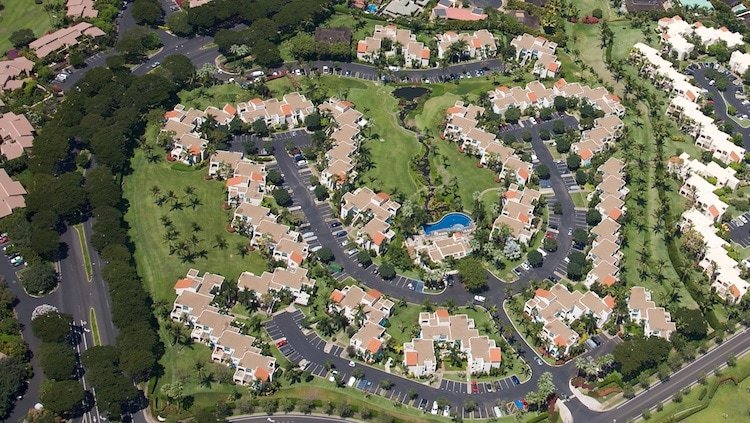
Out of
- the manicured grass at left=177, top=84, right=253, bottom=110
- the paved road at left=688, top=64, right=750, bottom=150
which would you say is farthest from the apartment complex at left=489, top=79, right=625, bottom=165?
the manicured grass at left=177, top=84, right=253, bottom=110

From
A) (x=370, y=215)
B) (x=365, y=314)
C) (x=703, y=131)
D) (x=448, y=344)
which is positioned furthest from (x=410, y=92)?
(x=448, y=344)

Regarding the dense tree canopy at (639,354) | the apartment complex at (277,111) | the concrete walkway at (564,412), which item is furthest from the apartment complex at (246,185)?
the dense tree canopy at (639,354)

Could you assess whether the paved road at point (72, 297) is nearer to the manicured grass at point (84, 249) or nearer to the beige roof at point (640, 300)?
the manicured grass at point (84, 249)

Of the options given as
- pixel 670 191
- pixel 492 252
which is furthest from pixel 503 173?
pixel 670 191

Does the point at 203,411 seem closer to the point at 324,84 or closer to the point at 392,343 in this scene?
the point at 392,343

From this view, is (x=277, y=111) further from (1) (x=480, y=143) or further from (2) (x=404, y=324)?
(2) (x=404, y=324)

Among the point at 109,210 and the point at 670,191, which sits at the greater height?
the point at 109,210
